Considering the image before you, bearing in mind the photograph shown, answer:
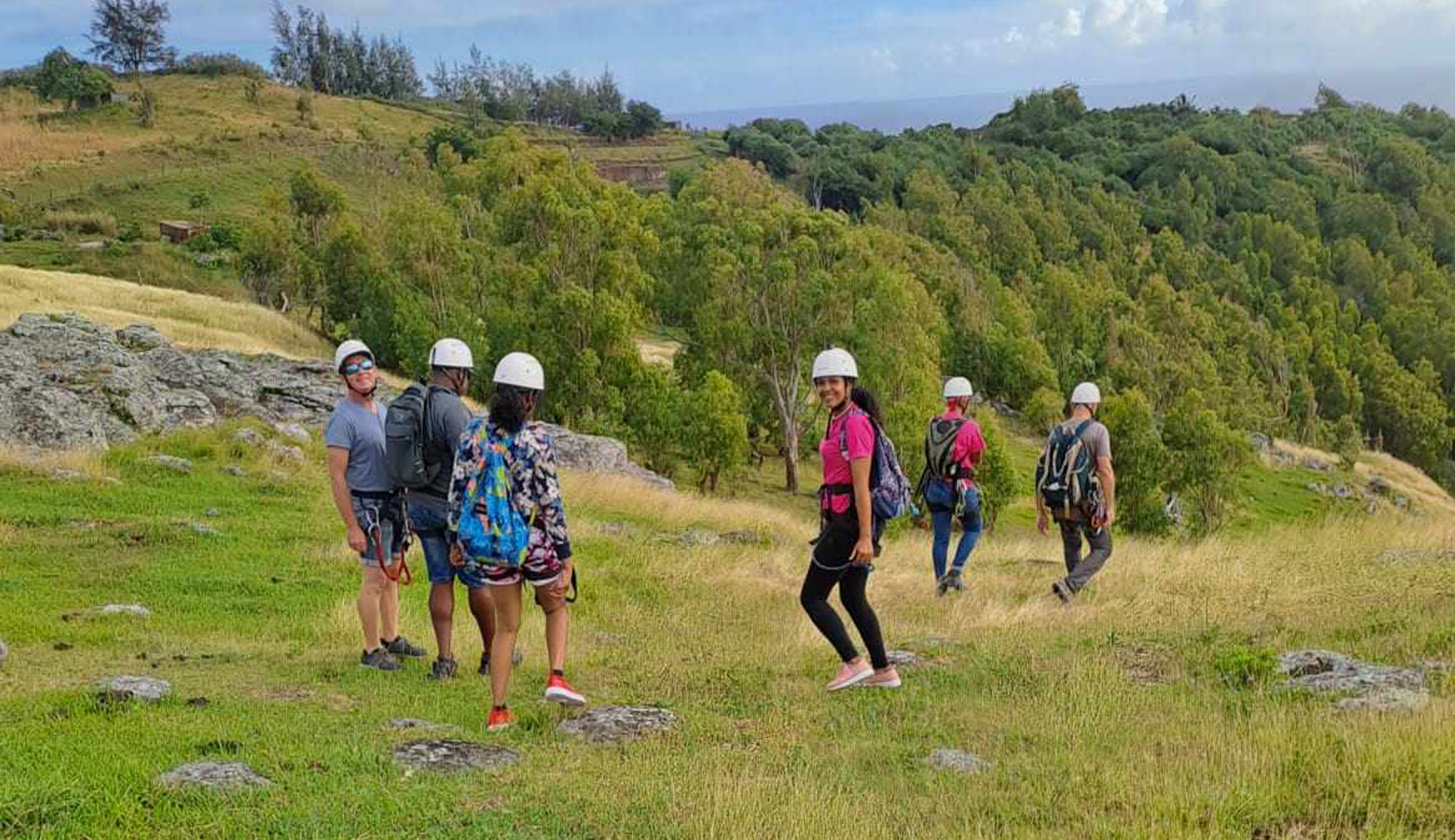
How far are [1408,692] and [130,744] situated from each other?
7.46 meters

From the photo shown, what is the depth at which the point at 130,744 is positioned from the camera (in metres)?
5.98

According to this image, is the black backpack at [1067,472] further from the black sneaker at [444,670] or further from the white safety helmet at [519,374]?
the white safety helmet at [519,374]

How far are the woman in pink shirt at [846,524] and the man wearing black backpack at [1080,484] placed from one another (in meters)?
3.97

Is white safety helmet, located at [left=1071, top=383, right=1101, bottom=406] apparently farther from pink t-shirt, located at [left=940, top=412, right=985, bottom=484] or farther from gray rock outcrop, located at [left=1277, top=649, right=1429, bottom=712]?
gray rock outcrop, located at [left=1277, top=649, right=1429, bottom=712]

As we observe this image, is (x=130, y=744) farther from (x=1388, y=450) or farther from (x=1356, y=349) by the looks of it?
(x=1356, y=349)

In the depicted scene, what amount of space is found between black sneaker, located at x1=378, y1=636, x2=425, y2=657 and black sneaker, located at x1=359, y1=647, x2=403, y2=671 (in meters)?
0.26

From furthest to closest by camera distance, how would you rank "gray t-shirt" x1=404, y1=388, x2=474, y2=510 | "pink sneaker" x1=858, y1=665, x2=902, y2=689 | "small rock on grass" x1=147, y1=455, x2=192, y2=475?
"small rock on grass" x1=147, y1=455, x2=192, y2=475, "pink sneaker" x1=858, y1=665, x2=902, y2=689, "gray t-shirt" x1=404, y1=388, x2=474, y2=510

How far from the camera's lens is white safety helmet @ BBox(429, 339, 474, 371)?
7.62m

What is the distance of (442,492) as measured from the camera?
7883 mm

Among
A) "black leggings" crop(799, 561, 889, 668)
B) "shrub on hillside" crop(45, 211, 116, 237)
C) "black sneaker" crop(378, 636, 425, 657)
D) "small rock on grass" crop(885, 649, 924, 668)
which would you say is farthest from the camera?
"shrub on hillside" crop(45, 211, 116, 237)

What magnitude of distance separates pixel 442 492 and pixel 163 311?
127 ft

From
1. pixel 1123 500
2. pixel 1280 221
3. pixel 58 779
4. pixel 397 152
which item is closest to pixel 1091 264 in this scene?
pixel 1280 221

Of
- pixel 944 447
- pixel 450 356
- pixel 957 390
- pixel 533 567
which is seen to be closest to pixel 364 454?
pixel 450 356

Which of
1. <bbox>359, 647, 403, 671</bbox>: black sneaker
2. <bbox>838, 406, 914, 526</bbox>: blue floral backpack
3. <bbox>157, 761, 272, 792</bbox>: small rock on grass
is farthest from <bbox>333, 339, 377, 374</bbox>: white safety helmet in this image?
<bbox>838, 406, 914, 526</bbox>: blue floral backpack
